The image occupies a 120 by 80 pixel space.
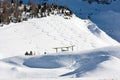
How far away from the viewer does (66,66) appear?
2000cm

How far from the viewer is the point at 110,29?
173 feet

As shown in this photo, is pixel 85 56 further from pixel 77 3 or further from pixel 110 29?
pixel 77 3

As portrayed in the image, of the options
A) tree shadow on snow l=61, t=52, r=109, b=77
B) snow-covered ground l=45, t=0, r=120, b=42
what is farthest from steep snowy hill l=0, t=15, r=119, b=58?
tree shadow on snow l=61, t=52, r=109, b=77

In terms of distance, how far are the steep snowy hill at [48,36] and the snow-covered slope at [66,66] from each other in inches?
451

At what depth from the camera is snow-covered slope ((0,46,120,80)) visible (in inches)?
682

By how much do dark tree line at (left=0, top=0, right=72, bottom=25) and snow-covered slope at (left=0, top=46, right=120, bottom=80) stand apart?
22171mm

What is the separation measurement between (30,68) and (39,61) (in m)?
1.09

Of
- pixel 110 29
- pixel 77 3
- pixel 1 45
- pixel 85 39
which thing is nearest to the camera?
pixel 1 45

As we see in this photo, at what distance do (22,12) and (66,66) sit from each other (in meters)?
28.9

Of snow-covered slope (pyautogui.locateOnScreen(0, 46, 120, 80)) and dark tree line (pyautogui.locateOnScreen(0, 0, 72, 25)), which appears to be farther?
dark tree line (pyautogui.locateOnScreen(0, 0, 72, 25))

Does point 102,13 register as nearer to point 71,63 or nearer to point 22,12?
point 22,12

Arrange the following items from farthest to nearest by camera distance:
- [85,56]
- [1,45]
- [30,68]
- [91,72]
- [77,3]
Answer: [77,3], [1,45], [85,56], [30,68], [91,72]

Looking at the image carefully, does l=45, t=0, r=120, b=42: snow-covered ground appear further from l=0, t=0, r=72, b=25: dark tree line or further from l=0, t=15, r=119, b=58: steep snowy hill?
l=0, t=0, r=72, b=25: dark tree line

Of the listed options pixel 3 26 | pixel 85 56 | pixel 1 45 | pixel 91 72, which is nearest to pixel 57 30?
pixel 3 26
